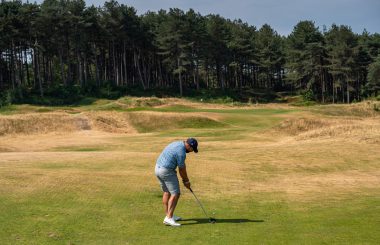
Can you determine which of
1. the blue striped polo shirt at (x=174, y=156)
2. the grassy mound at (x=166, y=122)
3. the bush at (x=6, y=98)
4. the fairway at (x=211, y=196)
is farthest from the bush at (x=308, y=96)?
the blue striped polo shirt at (x=174, y=156)

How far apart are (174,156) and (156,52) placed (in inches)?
3776

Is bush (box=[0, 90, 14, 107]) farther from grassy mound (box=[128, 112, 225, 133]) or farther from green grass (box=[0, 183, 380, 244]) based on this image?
green grass (box=[0, 183, 380, 244])

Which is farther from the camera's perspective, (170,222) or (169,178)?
(169,178)

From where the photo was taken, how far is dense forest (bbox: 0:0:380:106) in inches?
3415

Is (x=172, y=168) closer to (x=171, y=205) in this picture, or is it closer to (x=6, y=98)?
(x=171, y=205)

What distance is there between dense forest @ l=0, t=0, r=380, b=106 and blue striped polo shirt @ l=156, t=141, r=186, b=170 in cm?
6574

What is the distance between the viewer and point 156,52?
107 meters

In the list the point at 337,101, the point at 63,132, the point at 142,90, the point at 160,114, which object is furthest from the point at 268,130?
the point at 337,101

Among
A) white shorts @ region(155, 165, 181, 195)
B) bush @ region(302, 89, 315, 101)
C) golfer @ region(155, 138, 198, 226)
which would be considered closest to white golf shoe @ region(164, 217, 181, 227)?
golfer @ region(155, 138, 198, 226)

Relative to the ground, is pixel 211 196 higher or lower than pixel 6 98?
lower

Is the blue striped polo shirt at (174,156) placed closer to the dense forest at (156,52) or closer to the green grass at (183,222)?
the green grass at (183,222)

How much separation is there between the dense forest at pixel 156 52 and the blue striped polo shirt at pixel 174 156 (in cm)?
6574

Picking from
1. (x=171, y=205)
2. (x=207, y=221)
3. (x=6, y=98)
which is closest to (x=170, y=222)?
(x=171, y=205)

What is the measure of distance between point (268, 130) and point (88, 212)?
3397 cm
